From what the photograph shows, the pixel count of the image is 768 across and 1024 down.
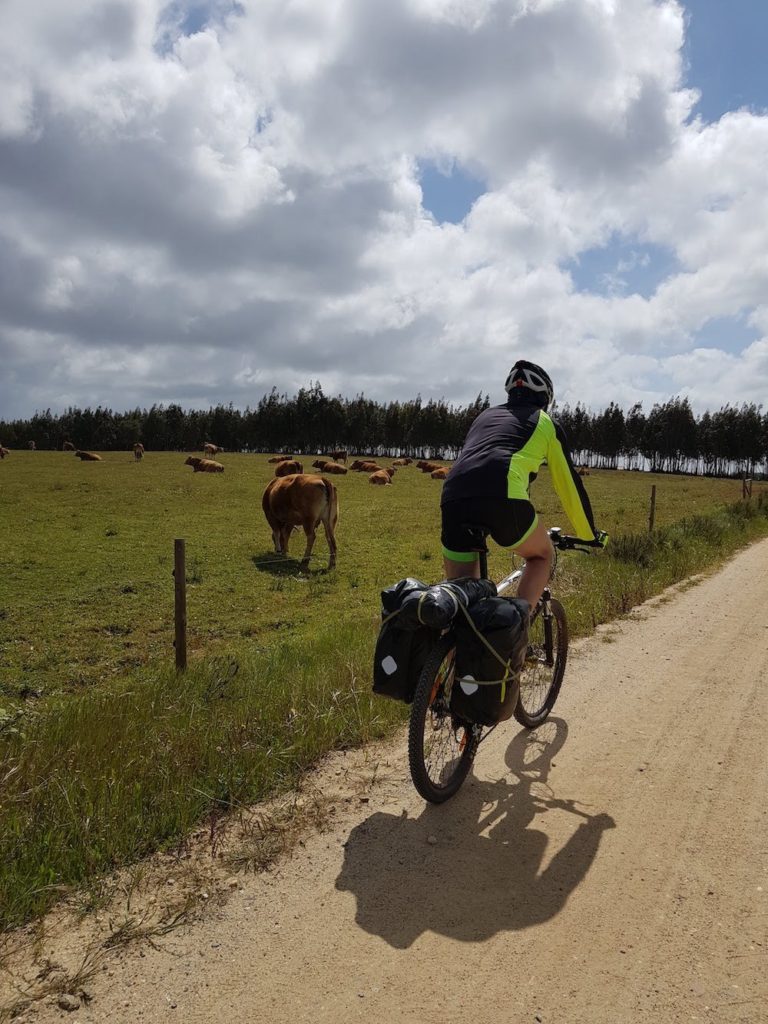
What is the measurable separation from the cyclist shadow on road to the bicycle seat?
1.51 m

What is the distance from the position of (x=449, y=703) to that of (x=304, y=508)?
44.9ft

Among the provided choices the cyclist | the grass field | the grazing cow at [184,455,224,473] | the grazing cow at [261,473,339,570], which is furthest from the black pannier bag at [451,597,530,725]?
the grazing cow at [184,455,224,473]

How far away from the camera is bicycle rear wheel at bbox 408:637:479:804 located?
3600 mm

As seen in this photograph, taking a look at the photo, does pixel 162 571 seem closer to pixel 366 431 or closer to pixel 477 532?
pixel 477 532

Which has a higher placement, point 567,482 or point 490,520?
point 567,482

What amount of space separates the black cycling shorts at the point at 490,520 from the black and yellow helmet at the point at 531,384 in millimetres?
869

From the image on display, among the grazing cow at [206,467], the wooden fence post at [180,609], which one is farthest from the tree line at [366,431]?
the wooden fence post at [180,609]

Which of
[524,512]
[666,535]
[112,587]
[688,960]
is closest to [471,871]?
[688,960]

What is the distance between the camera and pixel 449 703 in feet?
12.5

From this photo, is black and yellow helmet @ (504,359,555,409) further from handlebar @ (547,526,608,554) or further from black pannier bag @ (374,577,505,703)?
black pannier bag @ (374,577,505,703)

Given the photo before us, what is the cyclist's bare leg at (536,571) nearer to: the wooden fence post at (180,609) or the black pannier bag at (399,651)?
the black pannier bag at (399,651)

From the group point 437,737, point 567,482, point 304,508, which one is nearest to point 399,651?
point 437,737

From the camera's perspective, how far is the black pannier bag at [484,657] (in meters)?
3.66

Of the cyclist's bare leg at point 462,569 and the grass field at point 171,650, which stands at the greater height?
the cyclist's bare leg at point 462,569
